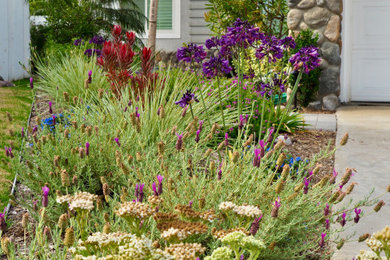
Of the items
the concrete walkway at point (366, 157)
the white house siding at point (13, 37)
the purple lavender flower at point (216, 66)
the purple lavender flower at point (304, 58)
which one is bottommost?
the concrete walkway at point (366, 157)

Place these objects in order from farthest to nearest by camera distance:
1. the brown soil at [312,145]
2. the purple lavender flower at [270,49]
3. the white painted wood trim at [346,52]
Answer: the white painted wood trim at [346,52], the brown soil at [312,145], the purple lavender flower at [270,49]

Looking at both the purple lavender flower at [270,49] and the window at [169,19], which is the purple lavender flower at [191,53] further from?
the window at [169,19]

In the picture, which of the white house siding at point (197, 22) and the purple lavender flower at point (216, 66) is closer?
the purple lavender flower at point (216, 66)

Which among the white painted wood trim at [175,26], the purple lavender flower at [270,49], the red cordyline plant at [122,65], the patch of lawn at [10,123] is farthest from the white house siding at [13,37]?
the purple lavender flower at [270,49]

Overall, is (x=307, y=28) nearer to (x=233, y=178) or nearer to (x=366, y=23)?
(x=366, y=23)

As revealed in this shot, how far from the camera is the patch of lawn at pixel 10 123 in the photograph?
4.48 meters

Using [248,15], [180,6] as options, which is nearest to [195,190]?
[248,15]

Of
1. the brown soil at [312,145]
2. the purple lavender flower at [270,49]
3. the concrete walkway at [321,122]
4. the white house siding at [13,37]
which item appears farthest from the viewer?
the white house siding at [13,37]

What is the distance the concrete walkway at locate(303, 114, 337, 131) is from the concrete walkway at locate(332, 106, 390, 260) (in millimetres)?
101

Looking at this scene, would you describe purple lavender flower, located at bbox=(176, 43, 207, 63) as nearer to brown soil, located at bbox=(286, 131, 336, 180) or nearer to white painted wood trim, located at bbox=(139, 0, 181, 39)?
brown soil, located at bbox=(286, 131, 336, 180)

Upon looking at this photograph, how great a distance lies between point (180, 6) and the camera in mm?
15242

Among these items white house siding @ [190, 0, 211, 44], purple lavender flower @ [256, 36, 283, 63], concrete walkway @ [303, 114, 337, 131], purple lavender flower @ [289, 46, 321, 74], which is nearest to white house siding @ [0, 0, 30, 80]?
white house siding @ [190, 0, 211, 44]

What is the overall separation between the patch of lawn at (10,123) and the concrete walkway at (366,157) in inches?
99.9

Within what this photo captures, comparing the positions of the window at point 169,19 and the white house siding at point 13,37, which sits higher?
the window at point 169,19
